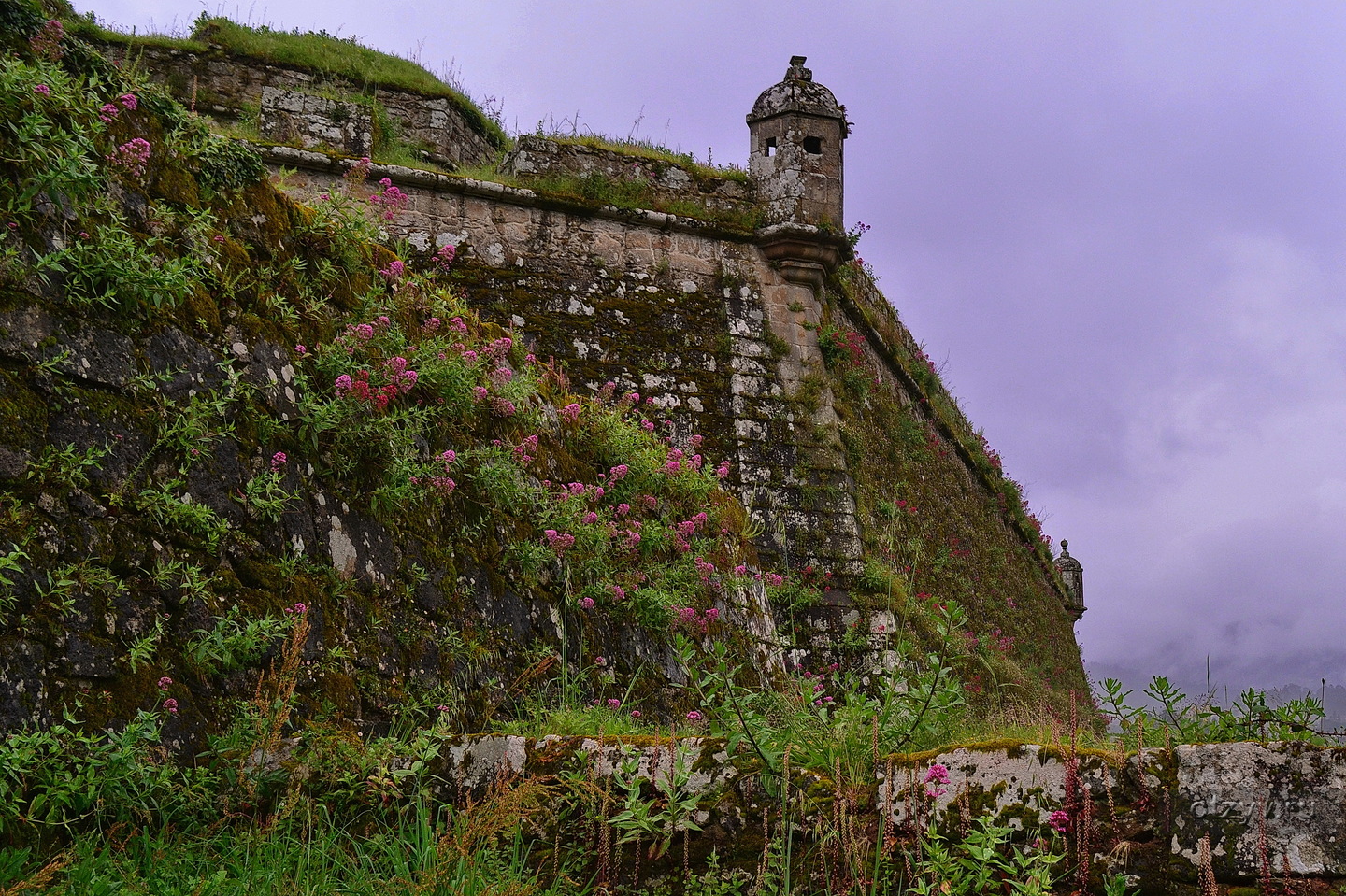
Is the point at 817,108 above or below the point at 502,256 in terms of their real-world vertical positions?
above

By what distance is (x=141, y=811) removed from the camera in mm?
2561

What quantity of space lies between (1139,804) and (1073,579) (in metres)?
21.4

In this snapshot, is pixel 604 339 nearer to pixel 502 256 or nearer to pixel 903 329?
pixel 502 256

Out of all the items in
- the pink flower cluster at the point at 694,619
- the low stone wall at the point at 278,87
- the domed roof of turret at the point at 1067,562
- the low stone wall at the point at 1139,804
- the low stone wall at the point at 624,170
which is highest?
the low stone wall at the point at 278,87

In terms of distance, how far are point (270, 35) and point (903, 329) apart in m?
8.99

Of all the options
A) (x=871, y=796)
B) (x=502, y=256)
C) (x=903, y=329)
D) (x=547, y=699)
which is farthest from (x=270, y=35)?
(x=871, y=796)

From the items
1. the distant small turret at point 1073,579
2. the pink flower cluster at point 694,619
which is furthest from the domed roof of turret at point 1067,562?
the pink flower cluster at point 694,619

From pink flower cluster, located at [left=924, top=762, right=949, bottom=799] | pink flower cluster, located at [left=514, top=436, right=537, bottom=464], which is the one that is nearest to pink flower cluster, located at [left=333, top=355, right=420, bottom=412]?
pink flower cluster, located at [left=514, top=436, right=537, bottom=464]

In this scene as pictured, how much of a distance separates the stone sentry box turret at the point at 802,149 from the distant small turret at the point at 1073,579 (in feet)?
45.6

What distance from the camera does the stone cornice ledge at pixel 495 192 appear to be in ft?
30.1

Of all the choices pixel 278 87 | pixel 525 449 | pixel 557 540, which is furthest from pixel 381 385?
pixel 278 87

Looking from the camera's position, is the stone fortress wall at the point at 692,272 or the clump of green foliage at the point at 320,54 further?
the clump of green foliage at the point at 320,54

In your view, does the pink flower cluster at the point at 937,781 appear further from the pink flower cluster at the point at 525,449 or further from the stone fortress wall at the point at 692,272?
the stone fortress wall at the point at 692,272

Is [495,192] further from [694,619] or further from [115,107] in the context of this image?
[115,107]
